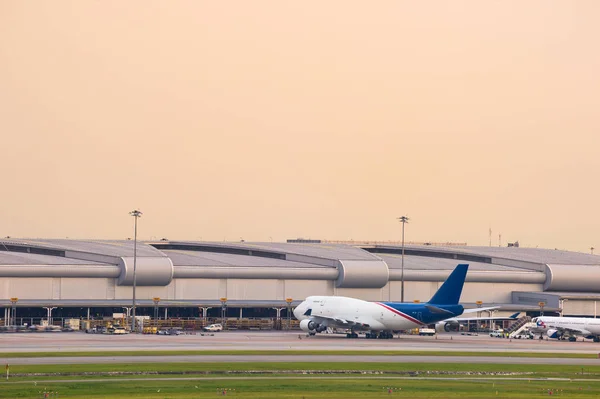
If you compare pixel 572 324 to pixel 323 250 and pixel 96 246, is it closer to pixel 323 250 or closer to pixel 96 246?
pixel 323 250

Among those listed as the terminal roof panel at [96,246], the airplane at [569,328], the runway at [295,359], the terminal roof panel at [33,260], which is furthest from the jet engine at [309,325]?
the runway at [295,359]

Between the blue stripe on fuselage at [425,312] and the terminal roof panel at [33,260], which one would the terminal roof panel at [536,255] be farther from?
the terminal roof panel at [33,260]

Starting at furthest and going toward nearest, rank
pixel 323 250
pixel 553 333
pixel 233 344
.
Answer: pixel 323 250
pixel 553 333
pixel 233 344

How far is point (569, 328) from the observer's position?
133m

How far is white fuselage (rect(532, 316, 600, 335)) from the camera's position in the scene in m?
130

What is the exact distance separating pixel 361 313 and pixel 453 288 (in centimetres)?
1299

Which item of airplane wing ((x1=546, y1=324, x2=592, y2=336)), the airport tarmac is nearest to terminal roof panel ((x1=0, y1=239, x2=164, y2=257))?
the airport tarmac

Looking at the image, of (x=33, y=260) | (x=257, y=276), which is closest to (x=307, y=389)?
(x=33, y=260)

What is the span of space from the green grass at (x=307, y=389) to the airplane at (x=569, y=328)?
224 ft

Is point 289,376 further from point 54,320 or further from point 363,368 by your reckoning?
point 54,320

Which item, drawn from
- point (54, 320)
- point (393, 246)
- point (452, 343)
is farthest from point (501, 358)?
point (393, 246)

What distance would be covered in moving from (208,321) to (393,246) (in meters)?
53.2

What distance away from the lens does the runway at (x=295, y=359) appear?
75500mm

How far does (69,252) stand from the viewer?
517ft
